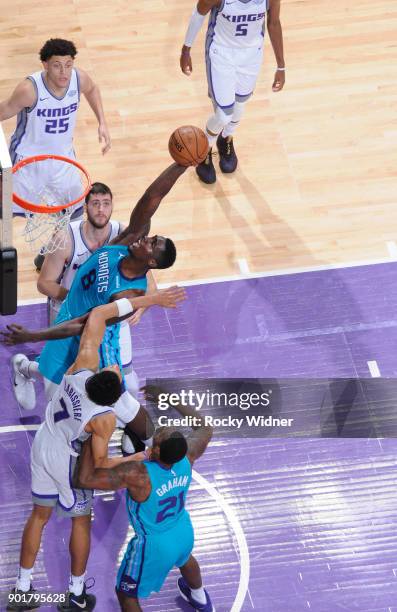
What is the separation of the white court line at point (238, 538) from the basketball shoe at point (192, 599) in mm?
179

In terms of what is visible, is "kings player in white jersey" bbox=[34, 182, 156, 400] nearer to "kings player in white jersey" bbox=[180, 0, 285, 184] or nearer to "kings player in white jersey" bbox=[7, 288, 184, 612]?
"kings player in white jersey" bbox=[7, 288, 184, 612]

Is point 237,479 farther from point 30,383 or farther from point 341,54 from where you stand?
point 341,54

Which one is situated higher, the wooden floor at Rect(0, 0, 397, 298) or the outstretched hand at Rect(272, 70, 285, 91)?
the outstretched hand at Rect(272, 70, 285, 91)

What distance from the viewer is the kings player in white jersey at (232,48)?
8.76 m

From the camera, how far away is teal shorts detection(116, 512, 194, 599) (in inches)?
245

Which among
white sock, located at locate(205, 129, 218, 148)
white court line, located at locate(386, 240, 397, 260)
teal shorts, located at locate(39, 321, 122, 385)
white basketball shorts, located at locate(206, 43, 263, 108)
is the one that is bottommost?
white court line, located at locate(386, 240, 397, 260)

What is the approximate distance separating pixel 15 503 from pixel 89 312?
156 centimetres

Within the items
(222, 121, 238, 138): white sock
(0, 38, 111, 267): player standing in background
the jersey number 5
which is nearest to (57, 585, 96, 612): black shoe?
(0, 38, 111, 267): player standing in background

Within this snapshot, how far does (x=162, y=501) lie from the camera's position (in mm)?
6121

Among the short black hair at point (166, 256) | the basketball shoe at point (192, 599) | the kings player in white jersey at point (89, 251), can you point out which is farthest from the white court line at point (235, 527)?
the short black hair at point (166, 256)

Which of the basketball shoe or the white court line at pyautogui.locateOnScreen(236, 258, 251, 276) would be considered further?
the white court line at pyautogui.locateOnScreen(236, 258, 251, 276)

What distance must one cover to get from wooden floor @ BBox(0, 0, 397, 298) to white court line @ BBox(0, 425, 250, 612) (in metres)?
1.46

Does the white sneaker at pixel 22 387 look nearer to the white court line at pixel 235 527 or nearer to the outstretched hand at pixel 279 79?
the white court line at pixel 235 527

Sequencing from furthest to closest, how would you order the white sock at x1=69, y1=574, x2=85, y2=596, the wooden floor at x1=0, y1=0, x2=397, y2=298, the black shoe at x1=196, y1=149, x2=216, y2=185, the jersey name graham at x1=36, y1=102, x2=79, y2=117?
1. the black shoe at x1=196, y1=149, x2=216, y2=185
2. the wooden floor at x1=0, y1=0, x2=397, y2=298
3. the jersey name graham at x1=36, y1=102, x2=79, y2=117
4. the white sock at x1=69, y1=574, x2=85, y2=596
